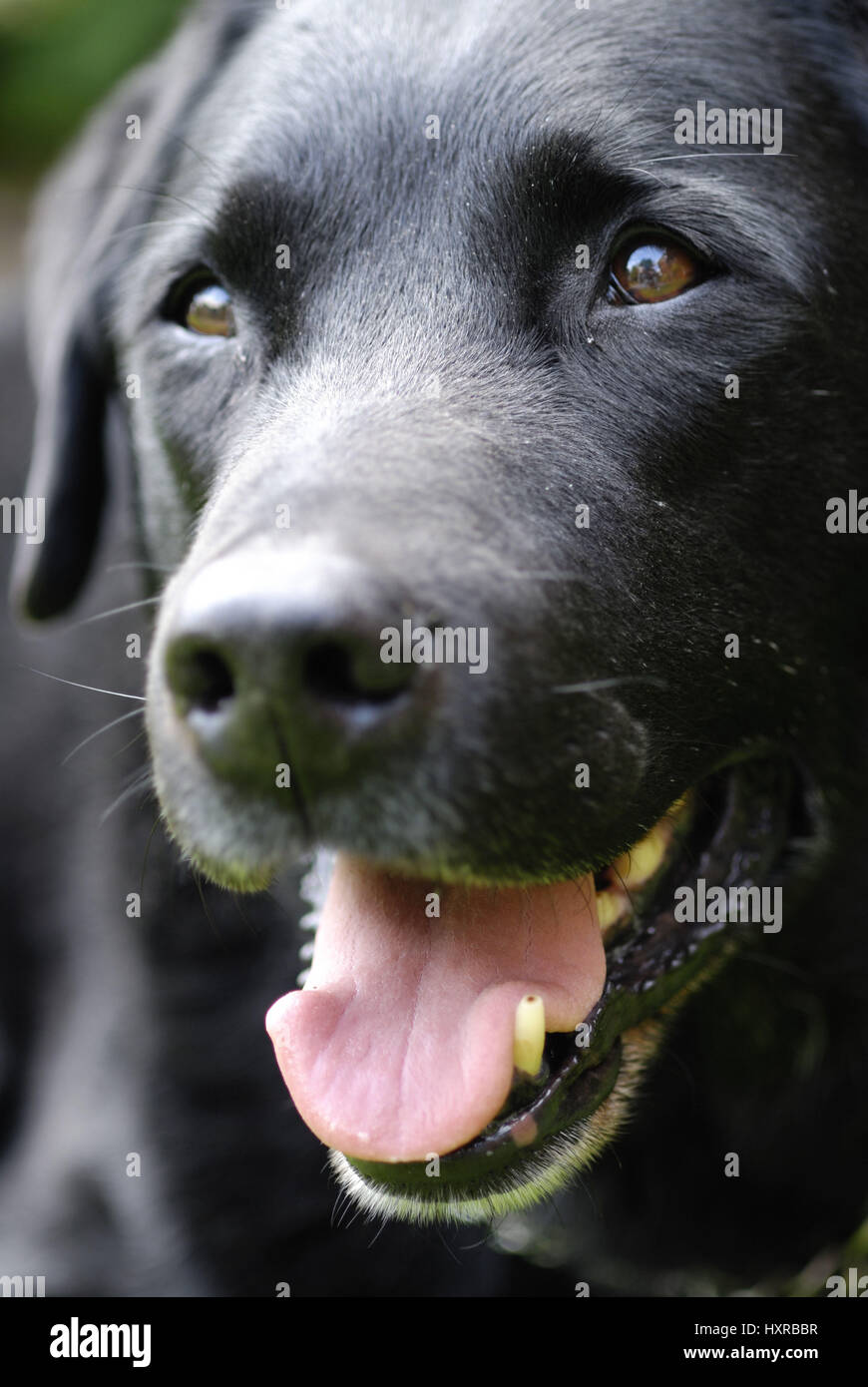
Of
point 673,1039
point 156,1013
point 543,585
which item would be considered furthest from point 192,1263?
point 543,585

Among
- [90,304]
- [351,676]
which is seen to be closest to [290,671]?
[351,676]

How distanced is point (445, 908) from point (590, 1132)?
0.36 meters

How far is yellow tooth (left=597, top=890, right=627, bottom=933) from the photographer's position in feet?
6.48

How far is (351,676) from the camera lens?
1458 mm

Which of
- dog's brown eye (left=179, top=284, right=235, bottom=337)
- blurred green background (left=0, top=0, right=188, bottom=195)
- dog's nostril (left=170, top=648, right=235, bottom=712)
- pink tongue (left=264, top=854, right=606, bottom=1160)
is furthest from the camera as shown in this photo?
blurred green background (left=0, top=0, right=188, bottom=195)

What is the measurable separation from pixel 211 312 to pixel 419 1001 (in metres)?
1.14

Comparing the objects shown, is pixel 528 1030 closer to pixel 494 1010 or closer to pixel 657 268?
pixel 494 1010

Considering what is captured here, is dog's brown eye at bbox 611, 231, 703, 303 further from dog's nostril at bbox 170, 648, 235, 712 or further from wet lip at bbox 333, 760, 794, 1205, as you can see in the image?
dog's nostril at bbox 170, 648, 235, 712

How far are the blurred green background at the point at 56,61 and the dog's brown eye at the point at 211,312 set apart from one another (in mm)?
6173

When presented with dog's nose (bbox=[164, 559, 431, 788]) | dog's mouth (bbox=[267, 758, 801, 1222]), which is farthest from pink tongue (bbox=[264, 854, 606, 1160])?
dog's nose (bbox=[164, 559, 431, 788])

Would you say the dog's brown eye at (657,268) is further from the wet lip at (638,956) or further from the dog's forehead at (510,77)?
the wet lip at (638,956)

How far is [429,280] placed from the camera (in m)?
1.94

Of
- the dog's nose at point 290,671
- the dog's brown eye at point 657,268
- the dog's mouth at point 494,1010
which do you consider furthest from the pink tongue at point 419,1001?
the dog's brown eye at point 657,268
